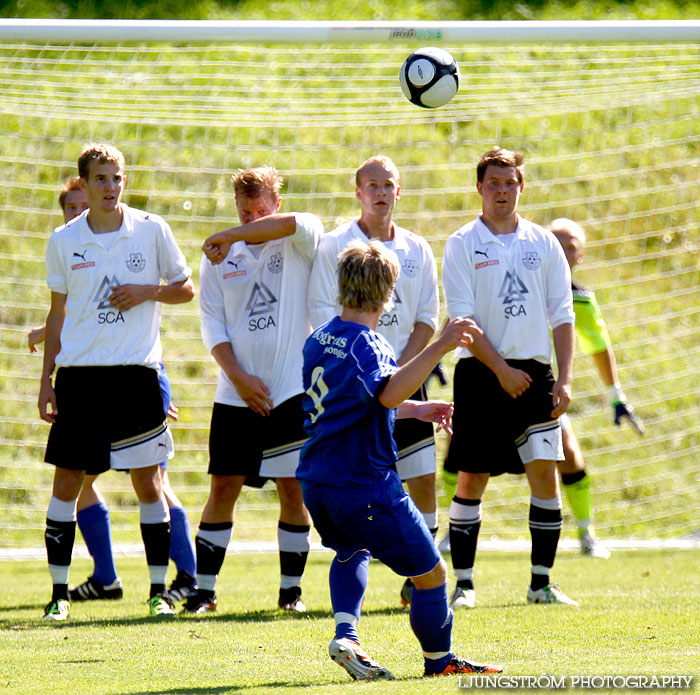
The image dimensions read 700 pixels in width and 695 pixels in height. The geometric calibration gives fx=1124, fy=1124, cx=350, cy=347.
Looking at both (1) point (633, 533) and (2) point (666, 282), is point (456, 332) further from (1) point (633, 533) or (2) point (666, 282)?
(2) point (666, 282)

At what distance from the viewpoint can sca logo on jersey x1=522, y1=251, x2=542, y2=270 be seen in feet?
19.3

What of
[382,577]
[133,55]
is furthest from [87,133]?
[382,577]

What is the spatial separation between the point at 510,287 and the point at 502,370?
483 millimetres

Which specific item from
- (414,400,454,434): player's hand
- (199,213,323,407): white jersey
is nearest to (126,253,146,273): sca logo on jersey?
(199,213,323,407): white jersey

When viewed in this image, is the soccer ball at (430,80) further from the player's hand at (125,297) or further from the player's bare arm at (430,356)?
the player's bare arm at (430,356)

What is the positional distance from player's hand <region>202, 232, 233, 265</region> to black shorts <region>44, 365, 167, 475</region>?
737 millimetres

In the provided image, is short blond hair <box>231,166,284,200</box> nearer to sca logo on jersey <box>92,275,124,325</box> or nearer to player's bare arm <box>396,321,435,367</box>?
sca logo on jersey <box>92,275,124,325</box>

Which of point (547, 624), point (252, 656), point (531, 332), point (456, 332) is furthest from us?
point (531, 332)

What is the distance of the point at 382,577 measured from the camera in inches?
287

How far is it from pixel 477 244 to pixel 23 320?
256 inches

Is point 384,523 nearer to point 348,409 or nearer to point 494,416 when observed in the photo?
point 348,409

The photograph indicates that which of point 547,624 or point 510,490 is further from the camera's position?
point 510,490

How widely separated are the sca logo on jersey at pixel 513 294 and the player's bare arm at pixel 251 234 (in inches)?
44.5

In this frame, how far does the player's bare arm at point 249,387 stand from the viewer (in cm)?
564
